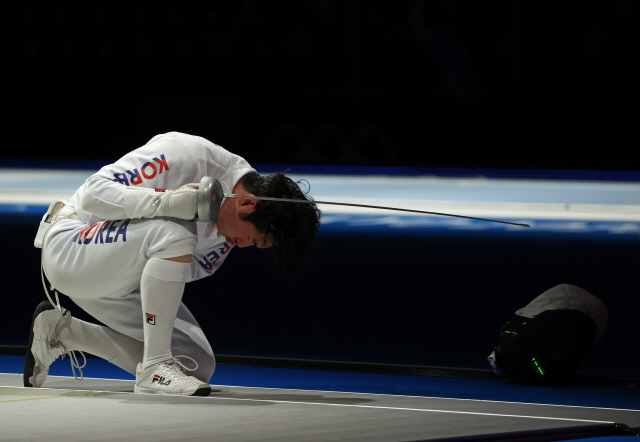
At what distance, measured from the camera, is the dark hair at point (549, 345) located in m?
2.55

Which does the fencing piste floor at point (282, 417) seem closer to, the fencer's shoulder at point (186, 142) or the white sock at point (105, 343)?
the white sock at point (105, 343)

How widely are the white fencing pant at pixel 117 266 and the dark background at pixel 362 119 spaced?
636mm

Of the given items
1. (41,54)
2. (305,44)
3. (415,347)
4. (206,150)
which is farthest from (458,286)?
(41,54)

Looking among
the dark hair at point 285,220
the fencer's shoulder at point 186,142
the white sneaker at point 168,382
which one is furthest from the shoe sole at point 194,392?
the fencer's shoulder at point 186,142

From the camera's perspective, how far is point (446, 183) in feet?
14.5

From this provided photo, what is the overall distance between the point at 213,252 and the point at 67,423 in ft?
2.36

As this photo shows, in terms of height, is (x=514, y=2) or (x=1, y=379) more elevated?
(x=514, y=2)

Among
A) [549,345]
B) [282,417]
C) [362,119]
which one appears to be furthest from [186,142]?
[362,119]

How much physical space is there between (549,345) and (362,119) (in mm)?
2619

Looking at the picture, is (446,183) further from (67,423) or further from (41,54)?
(41,54)

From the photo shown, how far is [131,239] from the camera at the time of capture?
218 cm

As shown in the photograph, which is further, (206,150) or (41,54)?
(41,54)

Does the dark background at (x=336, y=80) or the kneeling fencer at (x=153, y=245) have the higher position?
the dark background at (x=336, y=80)

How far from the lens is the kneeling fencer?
2.13 meters
